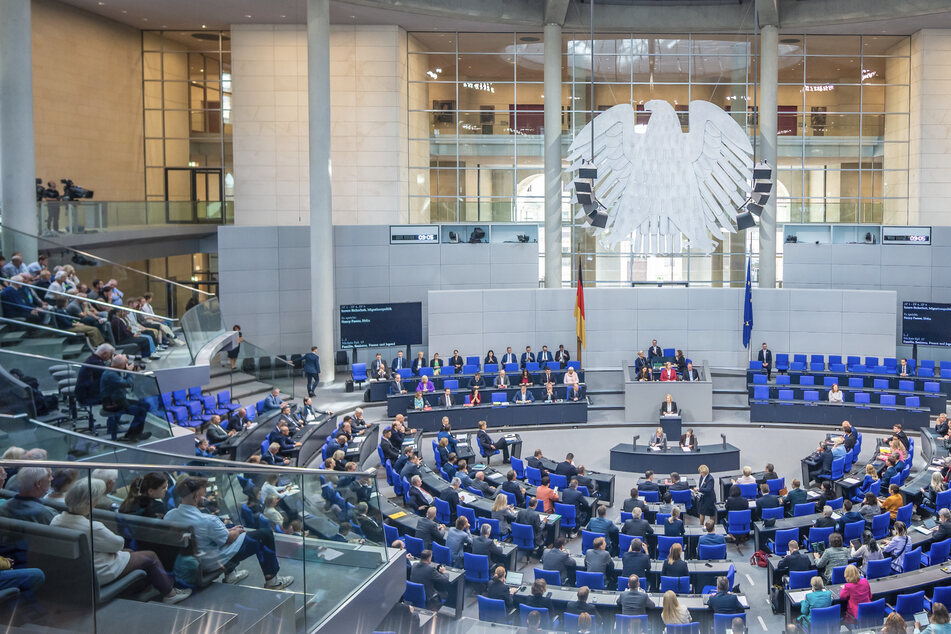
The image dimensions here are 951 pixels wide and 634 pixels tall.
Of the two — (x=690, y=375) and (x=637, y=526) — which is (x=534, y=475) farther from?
(x=690, y=375)

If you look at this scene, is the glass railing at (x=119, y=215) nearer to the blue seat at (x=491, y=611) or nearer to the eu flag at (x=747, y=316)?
the blue seat at (x=491, y=611)

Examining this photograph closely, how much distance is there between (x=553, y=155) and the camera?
23.2 meters

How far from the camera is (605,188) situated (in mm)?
21125

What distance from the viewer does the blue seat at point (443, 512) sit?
12055 millimetres

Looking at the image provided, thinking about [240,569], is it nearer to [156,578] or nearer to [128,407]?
[156,578]

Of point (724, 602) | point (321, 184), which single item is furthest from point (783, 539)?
point (321, 184)

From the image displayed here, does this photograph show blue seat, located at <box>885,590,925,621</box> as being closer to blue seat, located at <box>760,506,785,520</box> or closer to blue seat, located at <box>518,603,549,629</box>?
blue seat, located at <box>760,506,785,520</box>

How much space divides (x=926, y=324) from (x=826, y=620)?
1588cm

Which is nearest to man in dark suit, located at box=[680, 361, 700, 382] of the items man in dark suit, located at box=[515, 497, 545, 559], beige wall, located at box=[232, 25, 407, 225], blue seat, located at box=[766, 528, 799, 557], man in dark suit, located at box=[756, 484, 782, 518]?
man in dark suit, located at box=[756, 484, 782, 518]

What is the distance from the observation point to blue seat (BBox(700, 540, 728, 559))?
408 inches

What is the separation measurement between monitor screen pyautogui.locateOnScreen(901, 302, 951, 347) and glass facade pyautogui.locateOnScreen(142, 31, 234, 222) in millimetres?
19605

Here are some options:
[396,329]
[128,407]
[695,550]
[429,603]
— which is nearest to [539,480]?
[695,550]

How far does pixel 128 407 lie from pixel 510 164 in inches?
661

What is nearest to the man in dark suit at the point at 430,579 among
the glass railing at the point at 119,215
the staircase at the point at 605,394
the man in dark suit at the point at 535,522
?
the man in dark suit at the point at 535,522
